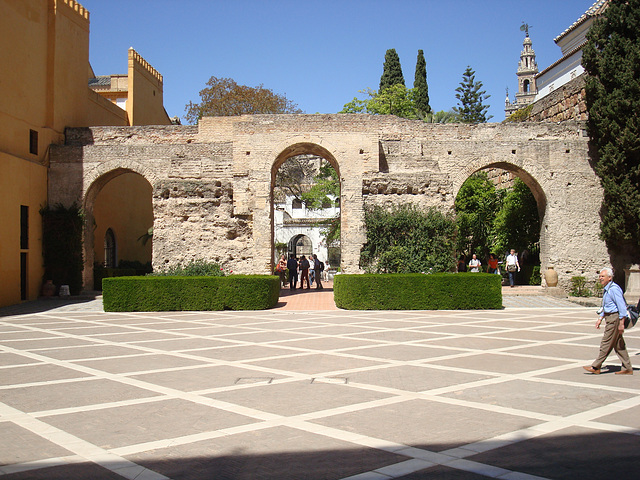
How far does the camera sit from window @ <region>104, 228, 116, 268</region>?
1011 inches

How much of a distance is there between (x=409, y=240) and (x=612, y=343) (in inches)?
450

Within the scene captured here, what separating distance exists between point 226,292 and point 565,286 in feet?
40.3

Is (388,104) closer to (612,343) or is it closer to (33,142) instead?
(33,142)

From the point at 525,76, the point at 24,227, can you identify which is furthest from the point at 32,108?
the point at 525,76

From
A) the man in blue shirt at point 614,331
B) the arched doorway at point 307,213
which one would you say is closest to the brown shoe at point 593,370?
the man in blue shirt at point 614,331

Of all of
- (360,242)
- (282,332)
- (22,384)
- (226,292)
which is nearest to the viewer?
(22,384)

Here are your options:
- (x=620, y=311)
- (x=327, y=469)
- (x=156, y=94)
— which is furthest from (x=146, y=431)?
(x=156, y=94)

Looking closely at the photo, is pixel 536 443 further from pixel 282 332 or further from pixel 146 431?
pixel 282 332

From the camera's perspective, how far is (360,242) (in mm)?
19156

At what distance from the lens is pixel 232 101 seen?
35531mm

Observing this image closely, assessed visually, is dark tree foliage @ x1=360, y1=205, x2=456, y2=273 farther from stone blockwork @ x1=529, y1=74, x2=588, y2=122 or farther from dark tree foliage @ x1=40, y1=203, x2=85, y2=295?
dark tree foliage @ x1=40, y1=203, x2=85, y2=295

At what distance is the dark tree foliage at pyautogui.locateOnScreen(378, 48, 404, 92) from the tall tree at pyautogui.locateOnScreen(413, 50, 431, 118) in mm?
2709

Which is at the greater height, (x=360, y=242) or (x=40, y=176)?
(x=40, y=176)

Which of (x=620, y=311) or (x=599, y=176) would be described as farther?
(x=599, y=176)
